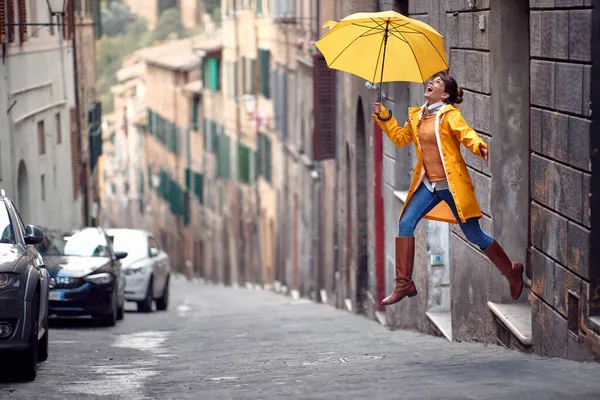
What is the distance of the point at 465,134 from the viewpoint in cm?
909

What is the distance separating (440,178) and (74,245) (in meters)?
9.50

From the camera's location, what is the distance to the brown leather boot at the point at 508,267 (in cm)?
970

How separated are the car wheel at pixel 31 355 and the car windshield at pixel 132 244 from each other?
1365cm

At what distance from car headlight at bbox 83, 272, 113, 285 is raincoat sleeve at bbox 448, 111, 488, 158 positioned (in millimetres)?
9053

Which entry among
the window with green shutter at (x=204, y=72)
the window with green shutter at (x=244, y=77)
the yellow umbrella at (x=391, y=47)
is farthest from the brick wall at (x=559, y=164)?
the window with green shutter at (x=204, y=72)

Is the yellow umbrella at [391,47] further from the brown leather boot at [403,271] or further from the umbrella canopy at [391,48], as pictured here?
the brown leather boot at [403,271]

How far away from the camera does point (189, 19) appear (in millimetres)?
90125

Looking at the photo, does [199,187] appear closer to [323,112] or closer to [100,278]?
[323,112]

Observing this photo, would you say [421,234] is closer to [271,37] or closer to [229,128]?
[271,37]

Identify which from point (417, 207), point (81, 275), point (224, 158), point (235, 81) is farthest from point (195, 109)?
point (417, 207)

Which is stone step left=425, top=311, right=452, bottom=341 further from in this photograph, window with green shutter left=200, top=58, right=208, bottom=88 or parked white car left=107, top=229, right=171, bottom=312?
window with green shutter left=200, top=58, right=208, bottom=88

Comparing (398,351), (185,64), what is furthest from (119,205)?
(398,351)

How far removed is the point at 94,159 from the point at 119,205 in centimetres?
4234

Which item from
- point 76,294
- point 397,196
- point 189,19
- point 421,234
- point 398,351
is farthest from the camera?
point 189,19
